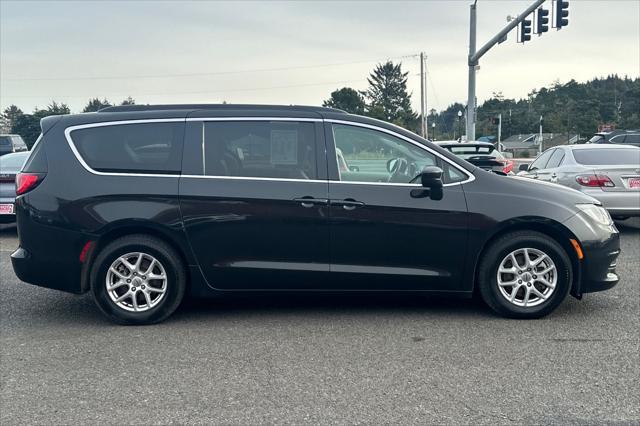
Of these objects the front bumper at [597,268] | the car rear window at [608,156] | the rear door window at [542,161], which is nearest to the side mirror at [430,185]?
the front bumper at [597,268]

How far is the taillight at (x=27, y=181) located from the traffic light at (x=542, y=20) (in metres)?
18.3

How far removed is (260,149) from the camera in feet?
17.0

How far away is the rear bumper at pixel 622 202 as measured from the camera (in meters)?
9.24

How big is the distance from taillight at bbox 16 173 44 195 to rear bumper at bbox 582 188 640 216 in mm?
7761

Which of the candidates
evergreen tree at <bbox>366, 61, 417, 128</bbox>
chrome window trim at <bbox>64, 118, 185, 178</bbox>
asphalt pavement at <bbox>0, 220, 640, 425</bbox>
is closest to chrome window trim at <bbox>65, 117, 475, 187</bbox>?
chrome window trim at <bbox>64, 118, 185, 178</bbox>

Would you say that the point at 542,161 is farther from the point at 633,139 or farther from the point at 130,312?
the point at 633,139

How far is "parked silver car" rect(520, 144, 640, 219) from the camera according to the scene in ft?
30.4

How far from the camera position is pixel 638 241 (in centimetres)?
935

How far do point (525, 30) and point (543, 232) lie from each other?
55.5 feet

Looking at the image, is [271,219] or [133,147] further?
[133,147]

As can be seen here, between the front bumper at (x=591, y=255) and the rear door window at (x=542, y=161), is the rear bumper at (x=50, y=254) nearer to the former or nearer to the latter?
the front bumper at (x=591, y=255)

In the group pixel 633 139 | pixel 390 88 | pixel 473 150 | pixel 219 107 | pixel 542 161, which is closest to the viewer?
pixel 219 107

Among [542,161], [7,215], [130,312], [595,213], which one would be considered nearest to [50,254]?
[130,312]

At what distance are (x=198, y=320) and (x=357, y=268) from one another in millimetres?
1473
